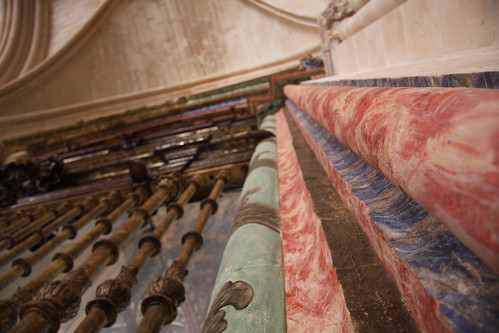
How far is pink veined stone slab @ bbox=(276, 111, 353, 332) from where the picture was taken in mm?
814

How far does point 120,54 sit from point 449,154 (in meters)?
10.1

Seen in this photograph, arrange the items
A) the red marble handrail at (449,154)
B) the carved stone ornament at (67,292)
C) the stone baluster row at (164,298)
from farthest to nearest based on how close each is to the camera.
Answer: the carved stone ornament at (67,292)
the stone baluster row at (164,298)
the red marble handrail at (449,154)

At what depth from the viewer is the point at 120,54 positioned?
8875 millimetres

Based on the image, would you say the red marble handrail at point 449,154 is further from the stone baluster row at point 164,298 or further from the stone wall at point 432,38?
the stone baluster row at point 164,298

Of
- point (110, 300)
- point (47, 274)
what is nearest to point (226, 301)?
point (110, 300)

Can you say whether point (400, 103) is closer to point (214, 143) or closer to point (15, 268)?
point (15, 268)

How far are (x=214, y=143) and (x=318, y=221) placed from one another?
3.32 m

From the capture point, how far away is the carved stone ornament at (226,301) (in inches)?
35.4

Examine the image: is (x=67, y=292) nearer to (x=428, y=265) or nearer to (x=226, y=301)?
(x=226, y=301)

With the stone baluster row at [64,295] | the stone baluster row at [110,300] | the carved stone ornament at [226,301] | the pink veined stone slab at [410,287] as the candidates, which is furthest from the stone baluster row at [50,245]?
the pink veined stone slab at [410,287]

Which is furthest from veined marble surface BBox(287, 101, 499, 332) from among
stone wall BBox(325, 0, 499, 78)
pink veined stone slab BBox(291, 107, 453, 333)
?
stone wall BBox(325, 0, 499, 78)

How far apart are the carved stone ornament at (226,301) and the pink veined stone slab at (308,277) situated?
0.14m

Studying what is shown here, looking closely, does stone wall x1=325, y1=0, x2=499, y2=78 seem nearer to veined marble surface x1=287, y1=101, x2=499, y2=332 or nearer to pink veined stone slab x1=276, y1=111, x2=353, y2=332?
veined marble surface x1=287, y1=101, x2=499, y2=332

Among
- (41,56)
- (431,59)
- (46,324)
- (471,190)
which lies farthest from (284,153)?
(41,56)
